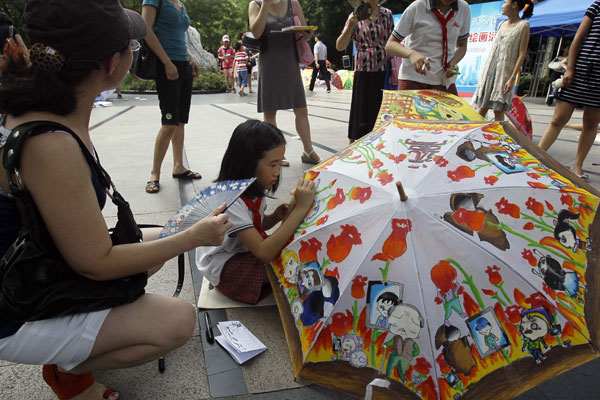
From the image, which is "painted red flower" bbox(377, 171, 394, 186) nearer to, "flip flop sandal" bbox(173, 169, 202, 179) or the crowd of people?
the crowd of people

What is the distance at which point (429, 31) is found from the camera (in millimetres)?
3035

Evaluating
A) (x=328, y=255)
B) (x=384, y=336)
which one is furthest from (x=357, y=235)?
(x=384, y=336)

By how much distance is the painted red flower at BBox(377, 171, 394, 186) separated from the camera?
1.44 metres

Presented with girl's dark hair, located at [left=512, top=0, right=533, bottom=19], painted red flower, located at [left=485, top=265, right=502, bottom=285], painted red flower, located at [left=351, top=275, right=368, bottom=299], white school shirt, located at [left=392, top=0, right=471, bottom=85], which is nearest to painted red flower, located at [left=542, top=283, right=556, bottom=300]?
painted red flower, located at [left=485, top=265, right=502, bottom=285]

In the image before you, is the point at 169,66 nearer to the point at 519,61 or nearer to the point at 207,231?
the point at 207,231

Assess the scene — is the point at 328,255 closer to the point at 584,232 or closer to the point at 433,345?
the point at 433,345

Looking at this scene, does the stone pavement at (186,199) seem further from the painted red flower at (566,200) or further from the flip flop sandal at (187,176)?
the painted red flower at (566,200)

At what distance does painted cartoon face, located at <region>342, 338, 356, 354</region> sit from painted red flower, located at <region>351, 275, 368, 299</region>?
6.2 inches

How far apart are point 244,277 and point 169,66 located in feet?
7.21

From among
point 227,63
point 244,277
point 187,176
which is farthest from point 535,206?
point 227,63

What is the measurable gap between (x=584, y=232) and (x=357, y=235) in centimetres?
78

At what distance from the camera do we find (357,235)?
1.41 metres

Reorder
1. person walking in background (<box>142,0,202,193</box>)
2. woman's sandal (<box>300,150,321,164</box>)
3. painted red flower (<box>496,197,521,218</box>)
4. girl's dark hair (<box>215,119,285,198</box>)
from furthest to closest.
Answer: woman's sandal (<box>300,150,321,164</box>), person walking in background (<box>142,0,202,193</box>), girl's dark hair (<box>215,119,285,198</box>), painted red flower (<box>496,197,521,218</box>)

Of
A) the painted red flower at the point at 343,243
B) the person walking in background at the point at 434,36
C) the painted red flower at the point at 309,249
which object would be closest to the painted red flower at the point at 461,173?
the painted red flower at the point at 343,243
